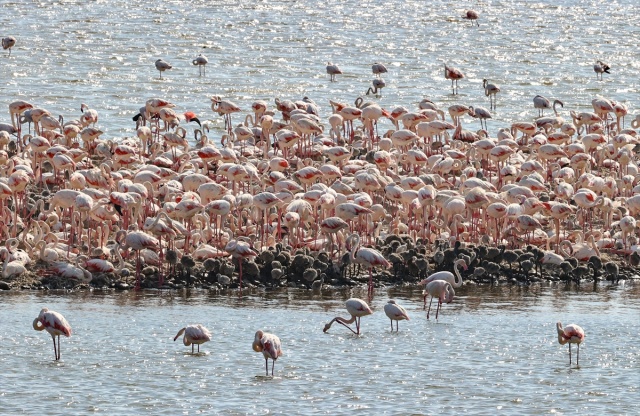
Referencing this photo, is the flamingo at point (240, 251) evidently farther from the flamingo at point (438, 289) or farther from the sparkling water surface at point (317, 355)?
the flamingo at point (438, 289)

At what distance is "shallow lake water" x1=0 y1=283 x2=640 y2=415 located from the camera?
990cm

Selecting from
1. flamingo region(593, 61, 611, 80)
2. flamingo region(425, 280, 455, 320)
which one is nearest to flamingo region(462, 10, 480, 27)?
flamingo region(593, 61, 611, 80)

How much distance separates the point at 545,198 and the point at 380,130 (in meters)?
6.52

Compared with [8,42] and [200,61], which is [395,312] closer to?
[200,61]

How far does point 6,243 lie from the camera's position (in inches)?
553

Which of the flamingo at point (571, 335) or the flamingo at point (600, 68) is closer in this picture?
the flamingo at point (571, 335)

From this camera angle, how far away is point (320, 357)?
1124cm

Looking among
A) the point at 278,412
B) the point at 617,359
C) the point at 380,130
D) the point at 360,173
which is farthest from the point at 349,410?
the point at 380,130

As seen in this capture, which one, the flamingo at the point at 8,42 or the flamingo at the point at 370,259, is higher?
the flamingo at the point at 8,42

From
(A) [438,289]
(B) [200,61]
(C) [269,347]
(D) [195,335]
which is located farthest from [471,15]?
(C) [269,347]

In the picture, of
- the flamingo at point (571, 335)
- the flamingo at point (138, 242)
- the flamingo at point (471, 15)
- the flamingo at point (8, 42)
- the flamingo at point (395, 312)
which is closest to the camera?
the flamingo at point (571, 335)

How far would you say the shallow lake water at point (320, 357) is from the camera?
9.90 metres

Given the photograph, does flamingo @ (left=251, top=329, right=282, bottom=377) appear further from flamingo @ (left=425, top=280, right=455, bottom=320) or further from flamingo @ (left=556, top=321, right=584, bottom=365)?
flamingo @ (left=425, top=280, right=455, bottom=320)

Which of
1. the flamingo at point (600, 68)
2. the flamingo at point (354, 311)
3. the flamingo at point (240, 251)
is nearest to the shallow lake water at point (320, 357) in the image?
the flamingo at point (354, 311)
